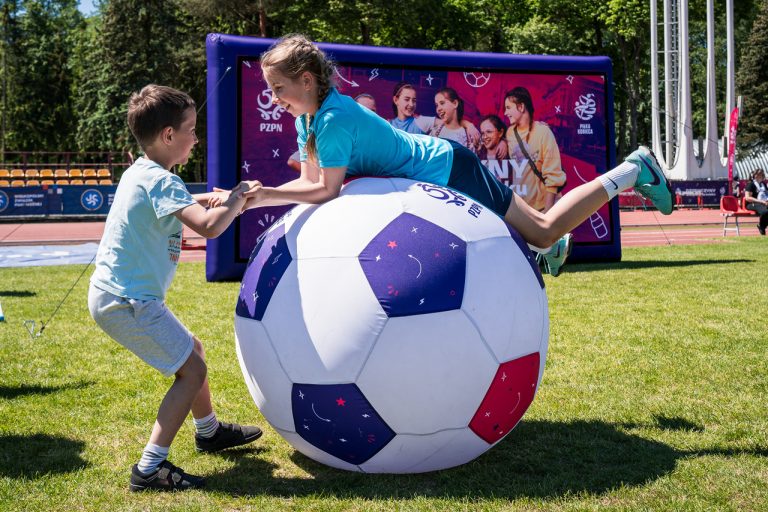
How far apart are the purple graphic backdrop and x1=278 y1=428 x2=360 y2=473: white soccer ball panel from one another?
7039mm

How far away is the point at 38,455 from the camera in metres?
4.21

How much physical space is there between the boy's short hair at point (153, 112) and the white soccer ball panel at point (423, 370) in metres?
1.45

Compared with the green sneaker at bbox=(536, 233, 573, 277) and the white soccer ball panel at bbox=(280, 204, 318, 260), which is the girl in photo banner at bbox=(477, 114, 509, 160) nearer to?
the green sneaker at bbox=(536, 233, 573, 277)

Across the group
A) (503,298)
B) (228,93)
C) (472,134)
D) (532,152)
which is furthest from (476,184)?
(532,152)

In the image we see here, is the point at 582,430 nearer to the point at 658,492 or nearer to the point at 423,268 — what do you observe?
the point at 658,492

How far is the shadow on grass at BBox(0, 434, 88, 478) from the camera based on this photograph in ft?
13.0

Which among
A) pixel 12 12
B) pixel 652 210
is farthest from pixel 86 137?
pixel 652 210

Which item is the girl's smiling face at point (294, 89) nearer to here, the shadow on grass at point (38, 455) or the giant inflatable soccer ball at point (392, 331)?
the giant inflatable soccer ball at point (392, 331)

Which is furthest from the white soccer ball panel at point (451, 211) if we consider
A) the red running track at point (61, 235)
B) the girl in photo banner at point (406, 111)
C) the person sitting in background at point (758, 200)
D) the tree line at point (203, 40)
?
the tree line at point (203, 40)

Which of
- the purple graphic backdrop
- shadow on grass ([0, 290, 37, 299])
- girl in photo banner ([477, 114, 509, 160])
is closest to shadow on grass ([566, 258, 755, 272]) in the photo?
the purple graphic backdrop

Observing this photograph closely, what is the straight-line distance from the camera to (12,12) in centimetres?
5350

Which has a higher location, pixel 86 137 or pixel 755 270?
pixel 86 137

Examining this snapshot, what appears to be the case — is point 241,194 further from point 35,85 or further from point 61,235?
point 35,85

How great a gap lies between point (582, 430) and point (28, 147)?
185 feet
